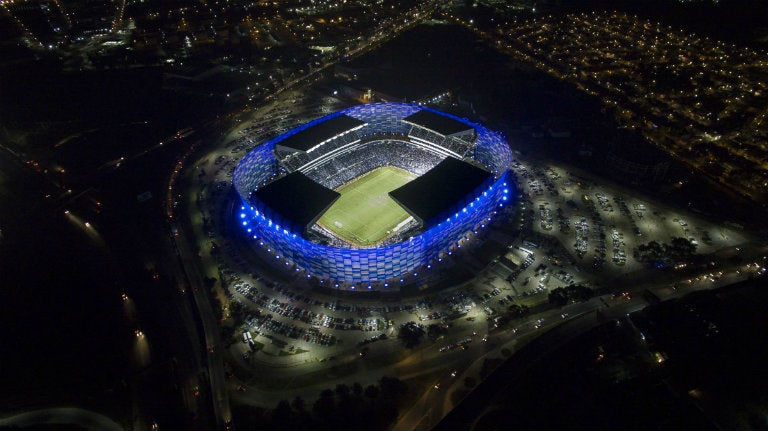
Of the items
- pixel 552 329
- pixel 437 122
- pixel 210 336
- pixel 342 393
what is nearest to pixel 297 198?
pixel 210 336

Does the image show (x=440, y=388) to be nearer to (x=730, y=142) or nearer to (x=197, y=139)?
(x=197, y=139)

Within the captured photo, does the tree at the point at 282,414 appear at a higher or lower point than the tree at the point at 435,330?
higher

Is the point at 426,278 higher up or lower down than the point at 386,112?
lower down

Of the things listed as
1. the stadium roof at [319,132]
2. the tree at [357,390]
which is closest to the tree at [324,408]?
the tree at [357,390]

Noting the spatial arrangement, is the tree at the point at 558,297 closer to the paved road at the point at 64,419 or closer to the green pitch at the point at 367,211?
the green pitch at the point at 367,211

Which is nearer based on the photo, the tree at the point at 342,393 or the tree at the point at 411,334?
the tree at the point at 342,393

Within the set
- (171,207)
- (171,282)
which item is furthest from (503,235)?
(171,207)

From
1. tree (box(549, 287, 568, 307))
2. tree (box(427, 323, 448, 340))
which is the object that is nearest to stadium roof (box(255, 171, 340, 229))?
tree (box(427, 323, 448, 340))
